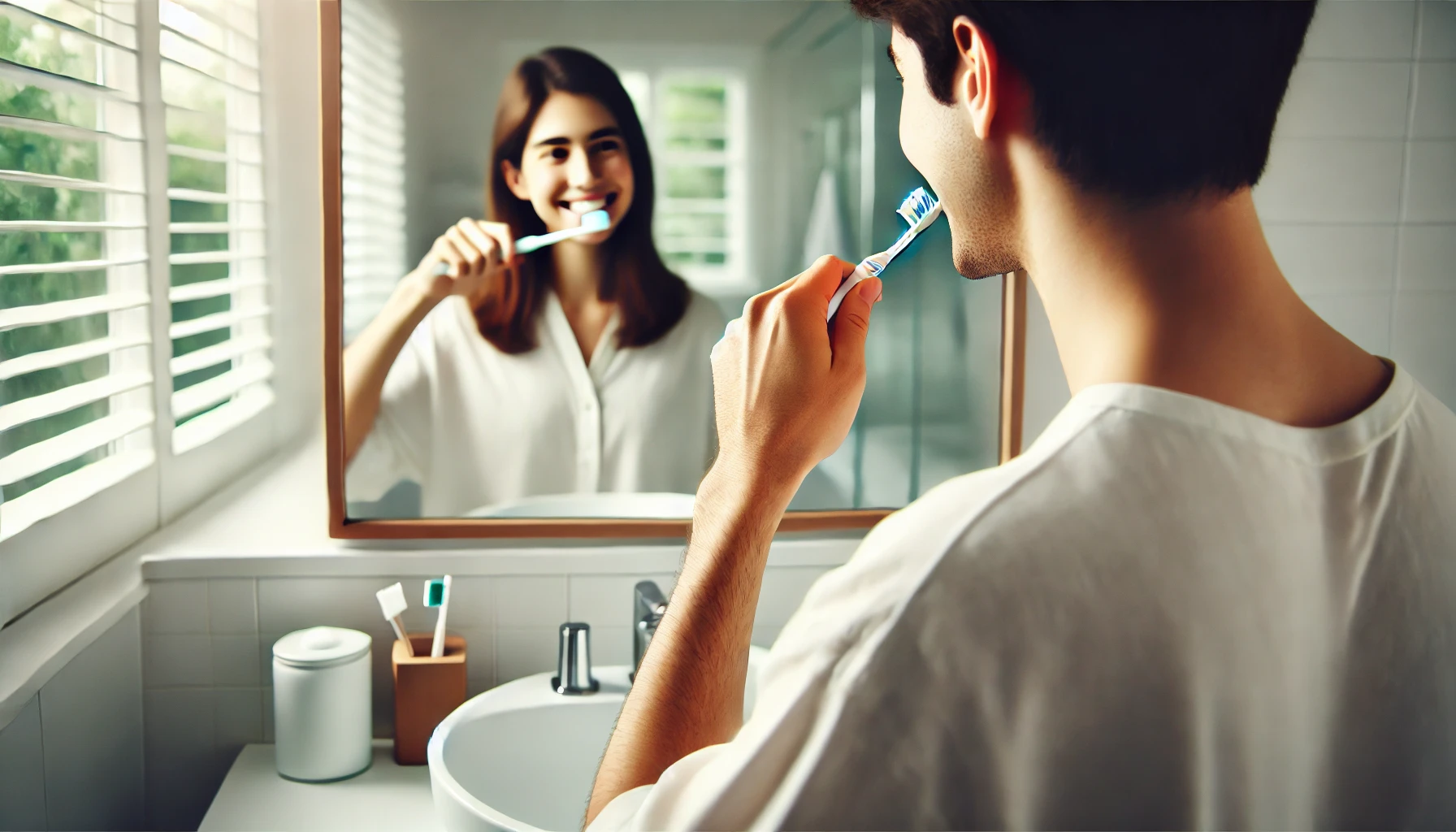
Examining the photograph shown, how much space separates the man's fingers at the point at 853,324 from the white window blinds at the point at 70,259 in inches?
25.1

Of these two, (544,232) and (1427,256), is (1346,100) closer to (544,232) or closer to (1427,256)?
(1427,256)

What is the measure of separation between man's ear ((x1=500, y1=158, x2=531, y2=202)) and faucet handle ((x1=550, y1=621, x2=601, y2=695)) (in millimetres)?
430

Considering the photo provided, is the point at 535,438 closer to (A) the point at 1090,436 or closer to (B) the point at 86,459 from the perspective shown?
(B) the point at 86,459

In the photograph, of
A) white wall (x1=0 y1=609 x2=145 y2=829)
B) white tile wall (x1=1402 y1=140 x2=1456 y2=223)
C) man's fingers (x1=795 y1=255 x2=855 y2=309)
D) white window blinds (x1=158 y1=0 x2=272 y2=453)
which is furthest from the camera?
white tile wall (x1=1402 y1=140 x2=1456 y2=223)

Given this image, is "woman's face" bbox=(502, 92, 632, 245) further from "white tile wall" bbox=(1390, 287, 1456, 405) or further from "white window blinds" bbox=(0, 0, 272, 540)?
"white tile wall" bbox=(1390, 287, 1456, 405)

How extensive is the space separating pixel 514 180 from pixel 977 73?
0.63 meters

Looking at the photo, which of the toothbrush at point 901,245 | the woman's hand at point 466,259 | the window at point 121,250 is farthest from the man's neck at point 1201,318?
the window at point 121,250

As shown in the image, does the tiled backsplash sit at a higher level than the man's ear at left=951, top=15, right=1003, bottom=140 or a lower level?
lower

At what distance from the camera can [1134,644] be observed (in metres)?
0.41

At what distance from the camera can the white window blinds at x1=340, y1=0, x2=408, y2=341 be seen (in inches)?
39.4

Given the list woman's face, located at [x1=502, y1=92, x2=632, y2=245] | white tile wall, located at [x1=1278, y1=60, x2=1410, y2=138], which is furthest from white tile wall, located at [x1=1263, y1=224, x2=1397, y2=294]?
woman's face, located at [x1=502, y1=92, x2=632, y2=245]

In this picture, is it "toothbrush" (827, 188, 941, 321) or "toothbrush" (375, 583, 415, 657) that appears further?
"toothbrush" (375, 583, 415, 657)

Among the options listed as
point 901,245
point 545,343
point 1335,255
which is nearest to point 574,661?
point 545,343

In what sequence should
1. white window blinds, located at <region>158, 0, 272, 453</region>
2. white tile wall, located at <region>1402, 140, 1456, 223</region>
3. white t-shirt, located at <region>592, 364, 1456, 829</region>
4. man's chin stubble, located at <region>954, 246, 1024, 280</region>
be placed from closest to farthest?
white t-shirt, located at <region>592, 364, 1456, 829</region> < man's chin stubble, located at <region>954, 246, 1024, 280</region> < white window blinds, located at <region>158, 0, 272, 453</region> < white tile wall, located at <region>1402, 140, 1456, 223</region>
